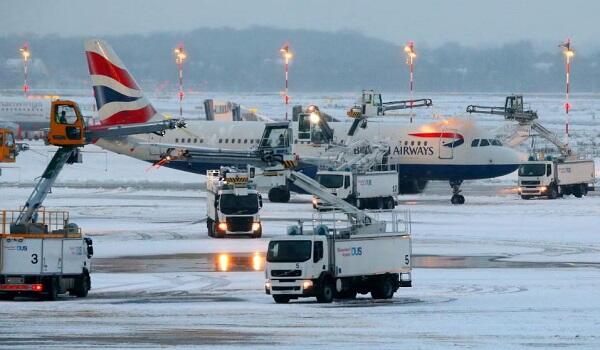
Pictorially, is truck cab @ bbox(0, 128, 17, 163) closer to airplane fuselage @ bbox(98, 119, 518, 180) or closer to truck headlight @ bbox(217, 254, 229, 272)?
truck headlight @ bbox(217, 254, 229, 272)

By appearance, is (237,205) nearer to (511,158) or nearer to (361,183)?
(361,183)

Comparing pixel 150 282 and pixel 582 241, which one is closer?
pixel 150 282

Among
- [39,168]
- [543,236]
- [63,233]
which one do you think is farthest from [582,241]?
[39,168]

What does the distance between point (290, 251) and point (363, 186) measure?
111 feet

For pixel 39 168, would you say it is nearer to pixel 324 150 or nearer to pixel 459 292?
pixel 324 150

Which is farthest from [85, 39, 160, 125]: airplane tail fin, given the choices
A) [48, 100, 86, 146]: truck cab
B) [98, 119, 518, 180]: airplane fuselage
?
[48, 100, 86, 146]: truck cab

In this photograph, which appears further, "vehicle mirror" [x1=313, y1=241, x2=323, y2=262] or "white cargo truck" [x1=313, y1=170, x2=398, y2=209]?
"white cargo truck" [x1=313, y1=170, x2=398, y2=209]

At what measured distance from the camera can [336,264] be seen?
3634cm

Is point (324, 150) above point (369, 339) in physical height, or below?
above

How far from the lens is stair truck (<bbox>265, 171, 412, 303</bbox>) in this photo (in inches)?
1411

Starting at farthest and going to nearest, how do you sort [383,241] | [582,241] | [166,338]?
[582,241] < [383,241] < [166,338]

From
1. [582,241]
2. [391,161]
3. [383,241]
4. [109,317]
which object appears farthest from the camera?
[391,161]

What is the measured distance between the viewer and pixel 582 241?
2128 inches

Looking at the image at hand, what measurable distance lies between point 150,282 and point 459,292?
9031 mm
